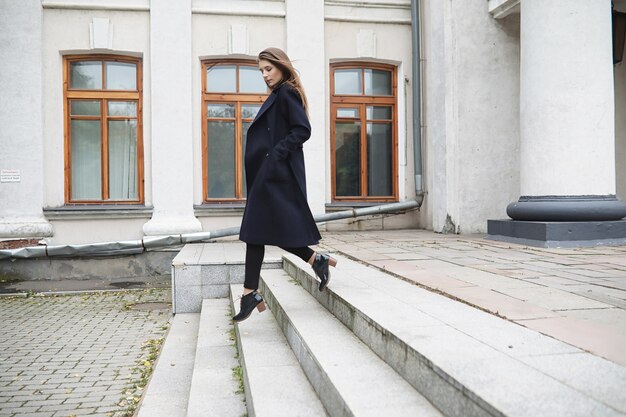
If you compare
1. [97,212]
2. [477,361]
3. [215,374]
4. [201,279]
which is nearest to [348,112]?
[97,212]

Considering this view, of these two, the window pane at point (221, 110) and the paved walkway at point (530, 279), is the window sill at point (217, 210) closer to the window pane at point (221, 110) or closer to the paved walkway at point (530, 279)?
the window pane at point (221, 110)

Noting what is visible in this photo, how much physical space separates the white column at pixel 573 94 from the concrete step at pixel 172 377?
16.2ft

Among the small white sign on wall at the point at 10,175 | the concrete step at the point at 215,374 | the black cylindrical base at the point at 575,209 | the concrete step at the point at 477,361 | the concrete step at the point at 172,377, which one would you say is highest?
the small white sign on wall at the point at 10,175

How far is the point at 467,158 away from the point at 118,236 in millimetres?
5872

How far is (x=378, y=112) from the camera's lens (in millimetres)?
10625

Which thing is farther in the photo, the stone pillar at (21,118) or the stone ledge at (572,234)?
the stone pillar at (21,118)

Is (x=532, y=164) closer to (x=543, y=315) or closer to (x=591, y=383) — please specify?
(x=543, y=315)

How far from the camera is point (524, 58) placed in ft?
25.2

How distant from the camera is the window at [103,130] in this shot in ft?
32.0

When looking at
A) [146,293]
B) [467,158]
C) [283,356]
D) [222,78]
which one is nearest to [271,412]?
[283,356]

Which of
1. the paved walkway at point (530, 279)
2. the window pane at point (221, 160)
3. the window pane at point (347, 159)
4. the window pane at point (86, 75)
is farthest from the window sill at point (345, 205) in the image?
the window pane at point (86, 75)

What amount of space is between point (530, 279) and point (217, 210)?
6.29m

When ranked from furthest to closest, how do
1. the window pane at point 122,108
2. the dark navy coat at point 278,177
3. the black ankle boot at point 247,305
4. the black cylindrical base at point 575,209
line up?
the window pane at point 122,108 → the black cylindrical base at point 575,209 → the black ankle boot at point 247,305 → the dark navy coat at point 278,177

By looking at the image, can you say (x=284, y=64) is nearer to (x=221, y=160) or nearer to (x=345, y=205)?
(x=221, y=160)
